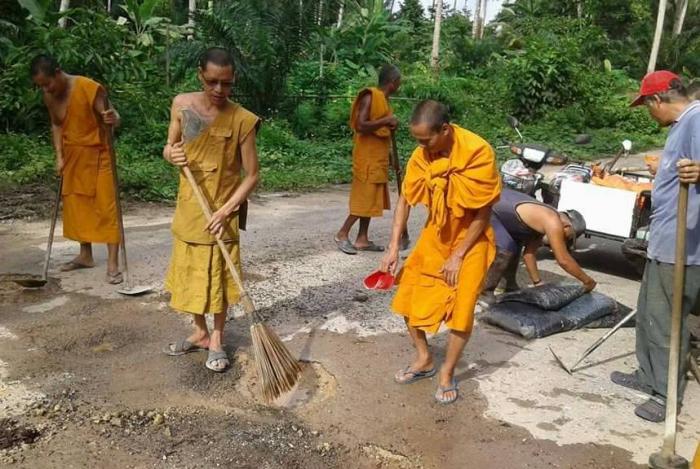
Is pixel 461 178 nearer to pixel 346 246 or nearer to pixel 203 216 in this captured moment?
pixel 203 216

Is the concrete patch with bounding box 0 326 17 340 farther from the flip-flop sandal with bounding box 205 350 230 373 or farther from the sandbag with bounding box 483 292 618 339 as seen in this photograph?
the sandbag with bounding box 483 292 618 339

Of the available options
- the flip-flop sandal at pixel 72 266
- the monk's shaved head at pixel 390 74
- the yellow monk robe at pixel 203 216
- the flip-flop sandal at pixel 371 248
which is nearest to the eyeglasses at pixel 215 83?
the yellow monk robe at pixel 203 216

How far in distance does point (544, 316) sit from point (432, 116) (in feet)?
6.55

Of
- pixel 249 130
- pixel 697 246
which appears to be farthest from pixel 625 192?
pixel 249 130

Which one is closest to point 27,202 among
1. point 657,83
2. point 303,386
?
point 303,386

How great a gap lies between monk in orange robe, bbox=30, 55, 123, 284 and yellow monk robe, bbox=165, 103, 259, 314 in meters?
1.67

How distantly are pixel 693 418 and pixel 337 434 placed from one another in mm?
1843

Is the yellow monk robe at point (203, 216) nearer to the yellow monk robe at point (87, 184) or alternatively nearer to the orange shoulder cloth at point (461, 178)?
A: the orange shoulder cloth at point (461, 178)

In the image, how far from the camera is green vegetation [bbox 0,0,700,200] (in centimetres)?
973

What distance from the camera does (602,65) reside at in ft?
76.8

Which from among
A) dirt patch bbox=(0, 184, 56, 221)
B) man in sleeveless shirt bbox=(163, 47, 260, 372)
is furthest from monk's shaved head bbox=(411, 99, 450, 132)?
dirt patch bbox=(0, 184, 56, 221)

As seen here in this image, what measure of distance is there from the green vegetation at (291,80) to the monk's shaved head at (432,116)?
18.2 ft

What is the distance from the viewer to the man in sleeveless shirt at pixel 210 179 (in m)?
3.54

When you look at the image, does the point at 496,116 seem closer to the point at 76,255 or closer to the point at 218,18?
the point at 218,18
